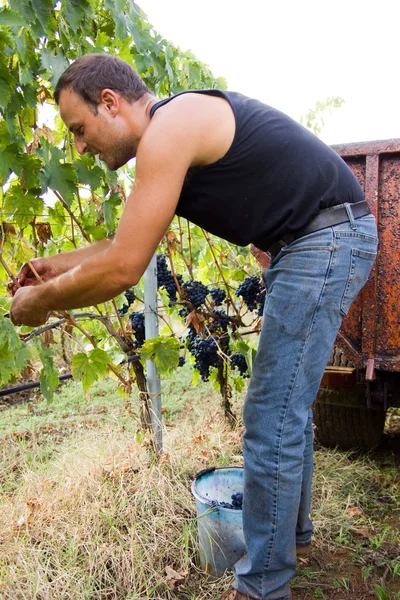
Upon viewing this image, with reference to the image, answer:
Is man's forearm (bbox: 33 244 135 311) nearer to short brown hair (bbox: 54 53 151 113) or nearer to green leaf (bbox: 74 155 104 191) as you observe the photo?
short brown hair (bbox: 54 53 151 113)

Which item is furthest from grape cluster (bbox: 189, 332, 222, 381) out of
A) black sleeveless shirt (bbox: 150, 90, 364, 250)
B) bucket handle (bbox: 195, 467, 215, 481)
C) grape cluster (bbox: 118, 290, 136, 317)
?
black sleeveless shirt (bbox: 150, 90, 364, 250)

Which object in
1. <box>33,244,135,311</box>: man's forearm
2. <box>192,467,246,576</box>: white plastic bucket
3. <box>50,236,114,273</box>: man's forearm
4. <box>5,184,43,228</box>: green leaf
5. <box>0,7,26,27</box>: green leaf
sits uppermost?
<box>0,7,26,27</box>: green leaf

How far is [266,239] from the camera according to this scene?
6.93 ft

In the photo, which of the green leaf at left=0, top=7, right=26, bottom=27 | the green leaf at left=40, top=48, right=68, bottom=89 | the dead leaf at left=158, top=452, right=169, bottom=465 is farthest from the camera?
the dead leaf at left=158, top=452, right=169, bottom=465

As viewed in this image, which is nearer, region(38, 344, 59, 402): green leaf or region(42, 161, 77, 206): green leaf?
region(42, 161, 77, 206): green leaf

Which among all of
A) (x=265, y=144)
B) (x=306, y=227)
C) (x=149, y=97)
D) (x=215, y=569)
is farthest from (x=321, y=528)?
(x=149, y=97)

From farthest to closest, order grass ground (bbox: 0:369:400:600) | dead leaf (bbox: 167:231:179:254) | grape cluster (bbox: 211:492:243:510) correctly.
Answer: dead leaf (bbox: 167:231:179:254) → grape cluster (bbox: 211:492:243:510) → grass ground (bbox: 0:369:400:600)

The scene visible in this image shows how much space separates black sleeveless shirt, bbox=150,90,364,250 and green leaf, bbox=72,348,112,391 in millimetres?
995

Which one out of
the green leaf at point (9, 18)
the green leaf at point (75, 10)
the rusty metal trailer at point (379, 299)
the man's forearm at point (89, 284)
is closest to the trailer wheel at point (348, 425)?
the rusty metal trailer at point (379, 299)

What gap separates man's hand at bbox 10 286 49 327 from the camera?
200cm

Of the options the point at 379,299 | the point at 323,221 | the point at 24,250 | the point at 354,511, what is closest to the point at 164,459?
the point at 354,511

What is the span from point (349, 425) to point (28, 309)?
250 cm

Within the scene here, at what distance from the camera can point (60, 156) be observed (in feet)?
7.93

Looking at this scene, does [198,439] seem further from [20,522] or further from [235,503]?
[20,522]
